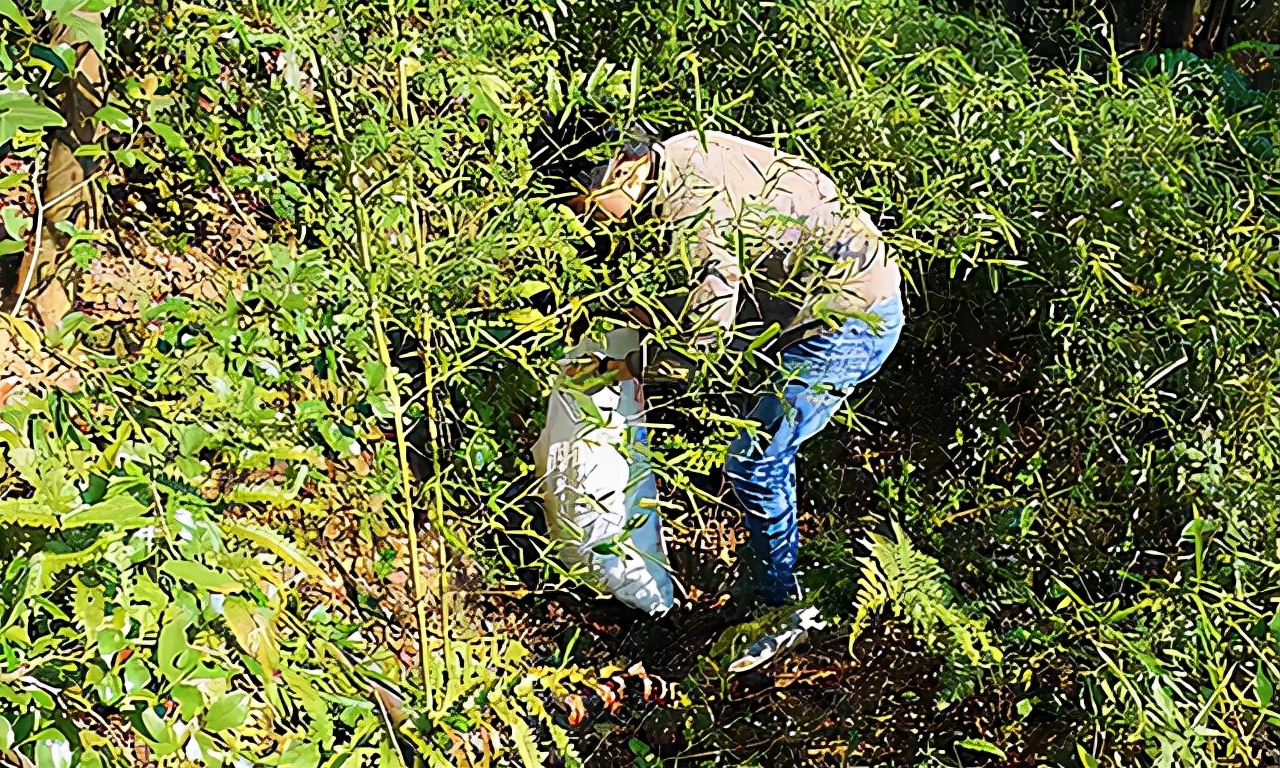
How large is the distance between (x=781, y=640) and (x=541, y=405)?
0.72m

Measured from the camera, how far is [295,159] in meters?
2.01

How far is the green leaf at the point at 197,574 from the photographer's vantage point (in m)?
0.70

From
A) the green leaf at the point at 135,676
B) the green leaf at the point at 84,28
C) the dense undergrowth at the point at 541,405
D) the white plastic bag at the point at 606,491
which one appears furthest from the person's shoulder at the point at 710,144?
the green leaf at the point at 135,676

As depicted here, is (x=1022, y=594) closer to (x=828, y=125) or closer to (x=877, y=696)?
(x=877, y=696)

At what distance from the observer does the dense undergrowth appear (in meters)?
0.92

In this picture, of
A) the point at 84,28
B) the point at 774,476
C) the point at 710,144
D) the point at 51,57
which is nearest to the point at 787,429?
the point at 774,476

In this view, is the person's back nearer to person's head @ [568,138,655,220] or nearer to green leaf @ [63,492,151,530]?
person's head @ [568,138,655,220]

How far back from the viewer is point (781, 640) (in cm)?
234

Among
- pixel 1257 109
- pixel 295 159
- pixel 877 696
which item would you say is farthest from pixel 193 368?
pixel 1257 109

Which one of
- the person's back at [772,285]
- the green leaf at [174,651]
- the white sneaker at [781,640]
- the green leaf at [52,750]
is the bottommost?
the white sneaker at [781,640]

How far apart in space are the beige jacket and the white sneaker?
0.63 metres

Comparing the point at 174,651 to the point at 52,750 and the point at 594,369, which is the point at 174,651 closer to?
the point at 52,750

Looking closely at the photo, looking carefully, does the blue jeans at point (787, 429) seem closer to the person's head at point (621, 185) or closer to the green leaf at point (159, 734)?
the person's head at point (621, 185)

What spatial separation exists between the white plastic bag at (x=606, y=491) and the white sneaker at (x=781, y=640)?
253 mm
